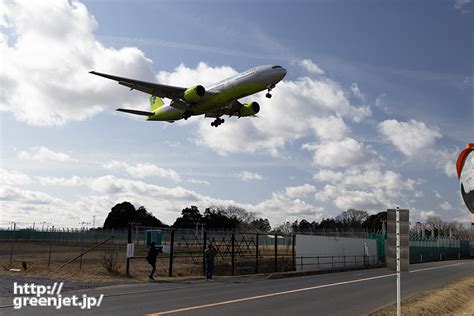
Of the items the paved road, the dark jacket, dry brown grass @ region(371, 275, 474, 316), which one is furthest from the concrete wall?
the dark jacket

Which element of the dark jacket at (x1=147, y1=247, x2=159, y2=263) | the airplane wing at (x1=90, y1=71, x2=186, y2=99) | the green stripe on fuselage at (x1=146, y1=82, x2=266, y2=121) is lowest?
the dark jacket at (x1=147, y1=247, x2=159, y2=263)

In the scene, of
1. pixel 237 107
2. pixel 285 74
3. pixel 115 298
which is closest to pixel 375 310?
pixel 115 298

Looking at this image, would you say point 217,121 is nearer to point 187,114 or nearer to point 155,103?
point 187,114

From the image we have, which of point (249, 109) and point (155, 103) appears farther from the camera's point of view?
point (155, 103)

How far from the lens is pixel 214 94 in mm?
32438

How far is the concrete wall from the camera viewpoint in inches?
1188

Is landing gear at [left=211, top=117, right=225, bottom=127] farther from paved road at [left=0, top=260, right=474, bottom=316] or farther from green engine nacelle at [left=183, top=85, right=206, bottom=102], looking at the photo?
paved road at [left=0, top=260, right=474, bottom=316]

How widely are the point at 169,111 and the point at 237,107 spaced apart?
4737mm

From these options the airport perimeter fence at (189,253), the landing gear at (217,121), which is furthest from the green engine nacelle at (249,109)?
the airport perimeter fence at (189,253)

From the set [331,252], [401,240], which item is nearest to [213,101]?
[331,252]

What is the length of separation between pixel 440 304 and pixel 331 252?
18169 millimetres

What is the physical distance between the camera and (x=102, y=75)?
28.5 m

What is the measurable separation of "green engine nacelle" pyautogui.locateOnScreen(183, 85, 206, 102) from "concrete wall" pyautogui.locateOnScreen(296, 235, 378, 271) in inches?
410

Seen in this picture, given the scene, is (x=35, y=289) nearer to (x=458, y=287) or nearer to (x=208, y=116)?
(x=458, y=287)
